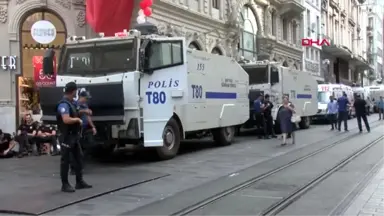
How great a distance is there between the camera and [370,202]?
7719mm

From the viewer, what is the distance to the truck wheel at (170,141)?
43.1 ft

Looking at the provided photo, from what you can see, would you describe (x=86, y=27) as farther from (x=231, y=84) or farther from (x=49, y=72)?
(x=49, y=72)

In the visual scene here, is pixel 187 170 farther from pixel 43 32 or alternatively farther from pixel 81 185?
pixel 43 32

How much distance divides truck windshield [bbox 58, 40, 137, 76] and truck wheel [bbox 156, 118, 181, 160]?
1909 mm

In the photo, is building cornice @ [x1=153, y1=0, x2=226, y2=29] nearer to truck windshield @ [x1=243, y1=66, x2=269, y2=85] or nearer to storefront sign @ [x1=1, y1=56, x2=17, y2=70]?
truck windshield @ [x1=243, y1=66, x2=269, y2=85]

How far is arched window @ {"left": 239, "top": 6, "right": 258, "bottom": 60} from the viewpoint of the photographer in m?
33.1

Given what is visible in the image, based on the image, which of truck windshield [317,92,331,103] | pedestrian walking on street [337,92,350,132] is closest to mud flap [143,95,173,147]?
pedestrian walking on street [337,92,350,132]

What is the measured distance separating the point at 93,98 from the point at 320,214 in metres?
6.60

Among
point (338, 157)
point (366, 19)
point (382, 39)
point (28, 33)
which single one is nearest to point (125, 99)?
point (338, 157)

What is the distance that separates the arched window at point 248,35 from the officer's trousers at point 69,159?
24.4m

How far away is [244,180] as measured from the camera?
996 centimetres

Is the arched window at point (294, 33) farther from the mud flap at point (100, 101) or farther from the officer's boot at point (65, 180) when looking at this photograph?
the officer's boot at point (65, 180)

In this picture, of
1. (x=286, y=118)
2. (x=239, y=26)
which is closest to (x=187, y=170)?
(x=286, y=118)

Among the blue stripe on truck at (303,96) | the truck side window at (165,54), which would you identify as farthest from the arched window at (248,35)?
the truck side window at (165,54)
